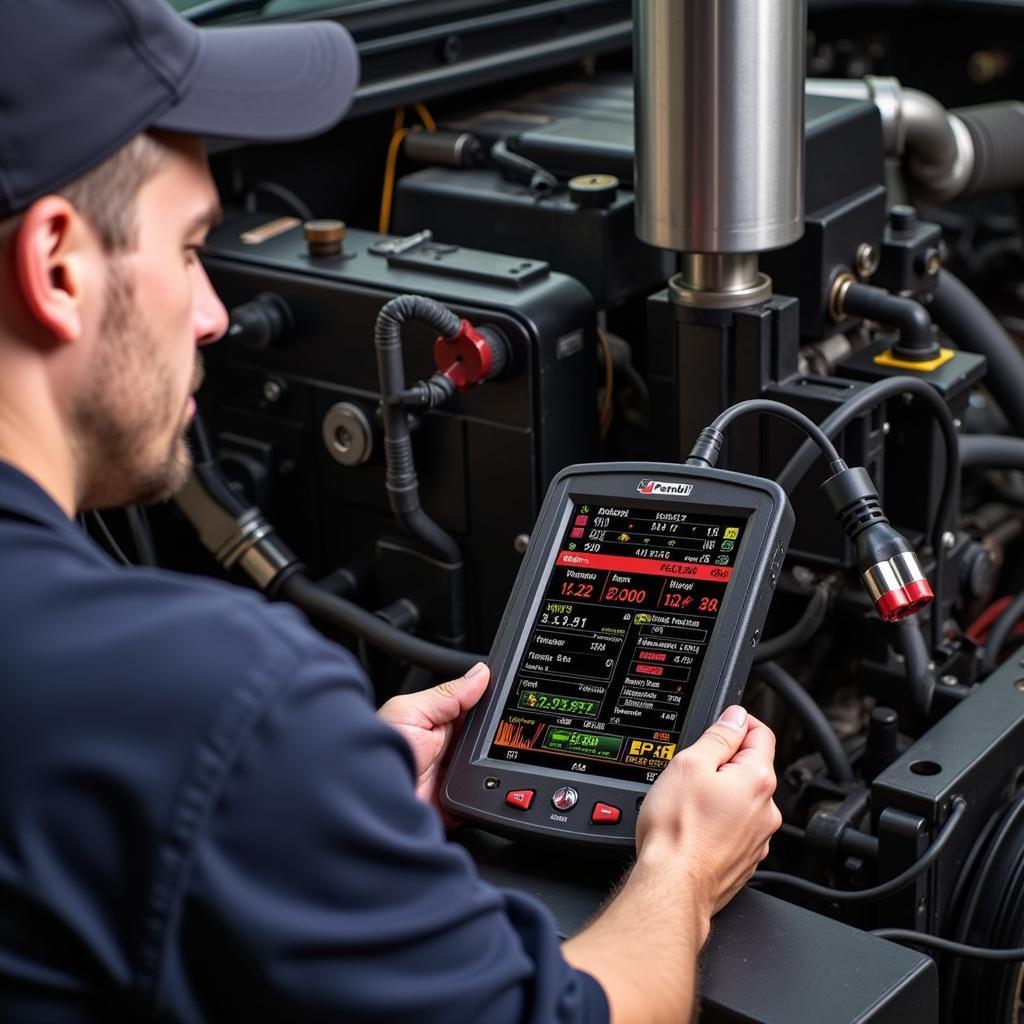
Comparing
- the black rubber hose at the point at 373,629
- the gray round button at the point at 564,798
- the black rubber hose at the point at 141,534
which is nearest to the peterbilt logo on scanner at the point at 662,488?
the gray round button at the point at 564,798

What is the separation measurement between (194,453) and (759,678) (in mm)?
628

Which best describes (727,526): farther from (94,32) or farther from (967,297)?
(967,297)

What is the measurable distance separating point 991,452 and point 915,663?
319mm

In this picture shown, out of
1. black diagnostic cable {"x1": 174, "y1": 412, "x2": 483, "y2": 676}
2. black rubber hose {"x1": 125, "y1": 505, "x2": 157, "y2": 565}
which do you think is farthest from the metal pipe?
black rubber hose {"x1": 125, "y1": 505, "x2": 157, "y2": 565}

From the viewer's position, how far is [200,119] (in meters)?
0.86

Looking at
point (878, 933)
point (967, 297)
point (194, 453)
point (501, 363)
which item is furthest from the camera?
point (967, 297)

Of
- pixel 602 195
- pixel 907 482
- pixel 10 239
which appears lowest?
pixel 907 482

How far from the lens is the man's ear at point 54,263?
786mm

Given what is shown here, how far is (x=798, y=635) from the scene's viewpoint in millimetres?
1425

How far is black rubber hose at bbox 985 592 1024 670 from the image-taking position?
165cm

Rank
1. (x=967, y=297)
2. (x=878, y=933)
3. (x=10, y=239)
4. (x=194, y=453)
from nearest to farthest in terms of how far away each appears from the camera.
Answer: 1. (x=10, y=239)
2. (x=878, y=933)
3. (x=194, y=453)
4. (x=967, y=297)

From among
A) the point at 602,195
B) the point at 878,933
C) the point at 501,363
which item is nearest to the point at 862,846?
the point at 878,933

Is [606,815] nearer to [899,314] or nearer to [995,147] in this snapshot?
[899,314]

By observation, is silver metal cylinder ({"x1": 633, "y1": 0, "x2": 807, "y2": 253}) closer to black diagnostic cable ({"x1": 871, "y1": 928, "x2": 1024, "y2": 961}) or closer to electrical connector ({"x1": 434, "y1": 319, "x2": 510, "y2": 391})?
electrical connector ({"x1": 434, "y1": 319, "x2": 510, "y2": 391})
